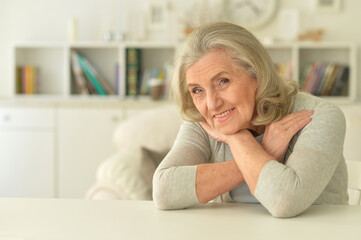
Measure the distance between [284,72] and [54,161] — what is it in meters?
1.99

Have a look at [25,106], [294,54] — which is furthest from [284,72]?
[25,106]

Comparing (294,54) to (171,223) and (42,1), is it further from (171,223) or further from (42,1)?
(171,223)

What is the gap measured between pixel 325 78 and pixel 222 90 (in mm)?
3313

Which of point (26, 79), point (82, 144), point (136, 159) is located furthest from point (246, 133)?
point (26, 79)

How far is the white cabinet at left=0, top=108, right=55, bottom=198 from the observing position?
4.31 m

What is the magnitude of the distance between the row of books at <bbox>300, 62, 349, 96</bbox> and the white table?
3362mm

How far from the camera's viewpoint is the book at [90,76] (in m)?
4.64

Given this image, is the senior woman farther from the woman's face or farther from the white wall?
the white wall

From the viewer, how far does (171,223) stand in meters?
1.05

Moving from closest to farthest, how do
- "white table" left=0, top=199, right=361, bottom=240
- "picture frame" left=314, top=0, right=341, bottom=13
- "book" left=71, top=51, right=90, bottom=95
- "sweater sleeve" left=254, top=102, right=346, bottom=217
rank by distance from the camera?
"white table" left=0, top=199, right=361, bottom=240, "sweater sleeve" left=254, top=102, right=346, bottom=217, "picture frame" left=314, top=0, right=341, bottom=13, "book" left=71, top=51, right=90, bottom=95

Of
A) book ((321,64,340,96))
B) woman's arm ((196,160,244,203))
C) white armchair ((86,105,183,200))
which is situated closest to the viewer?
woman's arm ((196,160,244,203))

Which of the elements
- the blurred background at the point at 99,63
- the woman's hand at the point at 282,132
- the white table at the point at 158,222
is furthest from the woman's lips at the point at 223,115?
→ the blurred background at the point at 99,63

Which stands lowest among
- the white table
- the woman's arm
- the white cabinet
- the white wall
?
the white cabinet

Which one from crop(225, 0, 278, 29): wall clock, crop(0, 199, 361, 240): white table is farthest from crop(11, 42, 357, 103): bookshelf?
crop(0, 199, 361, 240): white table
